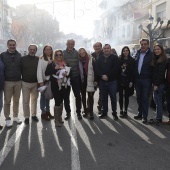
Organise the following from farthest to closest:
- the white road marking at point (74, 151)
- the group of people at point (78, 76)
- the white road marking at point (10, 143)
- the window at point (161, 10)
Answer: the window at point (161, 10), the group of people at point (78, 76), the white road marking at point (10, 143), the white road marking at point (74, 151)

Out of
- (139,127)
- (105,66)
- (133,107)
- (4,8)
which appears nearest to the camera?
(139,127)

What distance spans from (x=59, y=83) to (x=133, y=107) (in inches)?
118

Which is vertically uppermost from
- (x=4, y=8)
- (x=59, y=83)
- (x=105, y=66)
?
(x=4, y=8)

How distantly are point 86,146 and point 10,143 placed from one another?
1.41 meters

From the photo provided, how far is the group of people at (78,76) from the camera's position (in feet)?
18.8

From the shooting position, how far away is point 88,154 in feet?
13.8

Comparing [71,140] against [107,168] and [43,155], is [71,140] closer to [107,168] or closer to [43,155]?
[43,155]

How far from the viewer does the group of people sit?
5.72 meters

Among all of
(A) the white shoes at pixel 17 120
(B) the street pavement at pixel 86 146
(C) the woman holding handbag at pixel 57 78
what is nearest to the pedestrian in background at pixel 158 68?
(B) the street pavement at pixel 86 146

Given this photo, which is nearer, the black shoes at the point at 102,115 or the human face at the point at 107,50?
the human face at the point at 107,50

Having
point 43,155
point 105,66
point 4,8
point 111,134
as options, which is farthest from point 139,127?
point 4,8

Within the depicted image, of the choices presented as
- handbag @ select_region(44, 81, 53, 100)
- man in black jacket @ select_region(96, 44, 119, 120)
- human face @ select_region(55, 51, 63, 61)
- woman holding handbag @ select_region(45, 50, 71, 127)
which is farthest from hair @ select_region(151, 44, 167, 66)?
handbag @ select_region(44, 81, 53, 100)

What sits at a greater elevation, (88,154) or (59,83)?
(59,83)

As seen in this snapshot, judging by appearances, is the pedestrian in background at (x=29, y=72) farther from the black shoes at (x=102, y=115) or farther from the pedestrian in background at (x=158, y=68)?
the pedestrian in background at (x=158, y=68)
